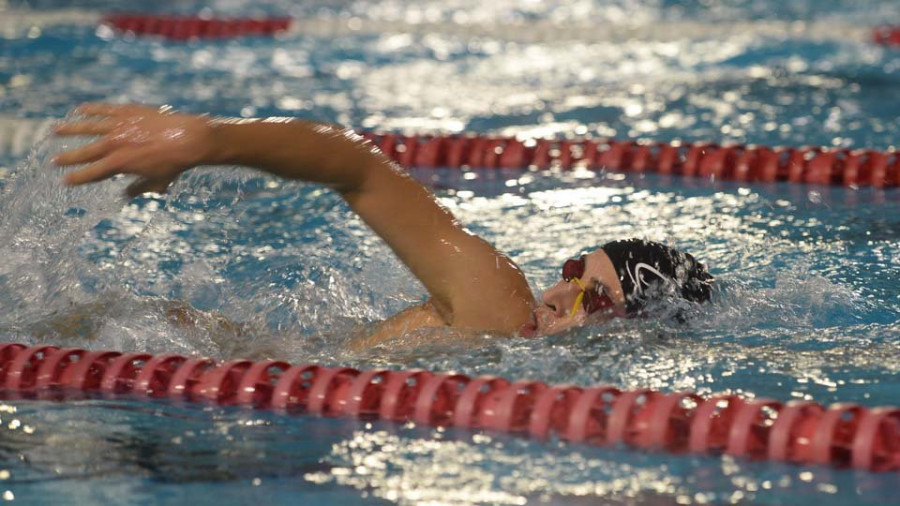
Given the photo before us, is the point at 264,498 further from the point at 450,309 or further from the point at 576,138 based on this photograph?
the point at 576,138

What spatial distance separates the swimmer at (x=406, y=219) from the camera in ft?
8.08

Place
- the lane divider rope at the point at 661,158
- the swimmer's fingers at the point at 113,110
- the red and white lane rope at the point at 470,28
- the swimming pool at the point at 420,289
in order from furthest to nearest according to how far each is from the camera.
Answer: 1. the red and white lane rope at the point at 470,28
2. the lane divider rope at the point at 661,158
3. the swimmer's fingers at the point at 113,110
4. the swimming pool at the point at 420,289

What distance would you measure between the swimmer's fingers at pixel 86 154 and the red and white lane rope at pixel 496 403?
67 centimetres

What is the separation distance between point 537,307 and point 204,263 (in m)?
1.42

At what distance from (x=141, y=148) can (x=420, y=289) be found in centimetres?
155

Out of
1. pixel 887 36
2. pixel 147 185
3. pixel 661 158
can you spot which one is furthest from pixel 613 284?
pixel 887 36

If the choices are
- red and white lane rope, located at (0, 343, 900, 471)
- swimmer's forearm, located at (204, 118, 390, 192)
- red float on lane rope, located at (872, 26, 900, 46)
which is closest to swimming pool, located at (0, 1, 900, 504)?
red and white lane rope, located at (0, 343, 900, 471)

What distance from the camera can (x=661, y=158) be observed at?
5.47 metres

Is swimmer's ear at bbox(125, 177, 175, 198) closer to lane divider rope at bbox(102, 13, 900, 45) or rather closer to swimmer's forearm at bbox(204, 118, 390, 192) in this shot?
swimmer's forearm at bbox(204, 118, 390, 192)

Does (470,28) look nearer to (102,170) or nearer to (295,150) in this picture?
(295,150)

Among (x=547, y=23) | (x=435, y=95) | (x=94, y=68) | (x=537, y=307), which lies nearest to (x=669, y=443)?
(x=537, y=307)

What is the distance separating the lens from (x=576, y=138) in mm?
6242

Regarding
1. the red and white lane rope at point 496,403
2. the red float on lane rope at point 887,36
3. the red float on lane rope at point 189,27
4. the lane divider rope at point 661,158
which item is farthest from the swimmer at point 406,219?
the red float on lane rope at point 189,27

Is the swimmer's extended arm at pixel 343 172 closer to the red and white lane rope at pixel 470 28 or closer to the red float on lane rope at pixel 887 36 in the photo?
the red float on lane rope at pixel 887 36
